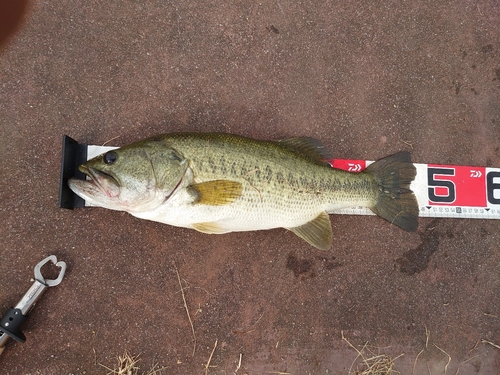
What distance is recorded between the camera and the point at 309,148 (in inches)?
122

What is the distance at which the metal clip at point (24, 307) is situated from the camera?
2.83m

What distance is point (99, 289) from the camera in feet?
10.2

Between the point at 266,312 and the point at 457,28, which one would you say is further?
the point at 457,28

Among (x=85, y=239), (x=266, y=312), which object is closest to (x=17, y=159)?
(x=85, y=239)

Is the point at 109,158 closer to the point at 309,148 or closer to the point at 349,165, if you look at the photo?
the point at 309,148

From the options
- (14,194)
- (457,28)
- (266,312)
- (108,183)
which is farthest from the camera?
(457,28)

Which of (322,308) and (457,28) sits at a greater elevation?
(457,28)

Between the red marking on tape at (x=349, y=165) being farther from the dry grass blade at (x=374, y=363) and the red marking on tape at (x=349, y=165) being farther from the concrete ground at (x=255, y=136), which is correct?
the dry grass blade at (x=374, y=363)

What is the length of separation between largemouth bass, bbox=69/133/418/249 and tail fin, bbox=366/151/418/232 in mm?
54

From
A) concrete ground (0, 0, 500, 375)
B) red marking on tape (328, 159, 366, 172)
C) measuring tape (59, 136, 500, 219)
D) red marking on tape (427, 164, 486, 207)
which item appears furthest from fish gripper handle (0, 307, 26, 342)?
red marking on tape (427, 164, 486, 207)

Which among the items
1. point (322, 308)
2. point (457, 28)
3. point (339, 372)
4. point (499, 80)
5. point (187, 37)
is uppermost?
point (187, 37)

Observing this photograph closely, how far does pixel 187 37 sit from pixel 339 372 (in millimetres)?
3578

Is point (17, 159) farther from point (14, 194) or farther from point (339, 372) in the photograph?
point (339, 372)

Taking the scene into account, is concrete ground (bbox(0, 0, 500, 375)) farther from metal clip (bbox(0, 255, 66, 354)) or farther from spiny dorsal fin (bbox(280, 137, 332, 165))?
spiny dorsal fin (bbox(280, 137, 332, 165))
